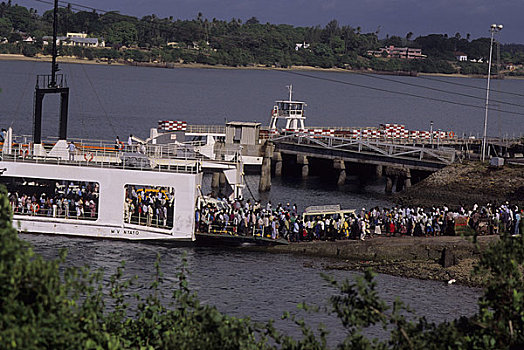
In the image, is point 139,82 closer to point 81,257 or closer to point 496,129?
point 496,129

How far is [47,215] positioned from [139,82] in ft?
474

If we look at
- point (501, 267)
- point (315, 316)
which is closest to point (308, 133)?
point (315, 316)

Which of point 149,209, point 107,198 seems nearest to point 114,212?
point 107,198

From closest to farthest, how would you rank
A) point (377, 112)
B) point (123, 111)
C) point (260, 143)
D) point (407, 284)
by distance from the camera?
point (407, 284) < point (260, 143) < point (123, 111) < point (377, 112)

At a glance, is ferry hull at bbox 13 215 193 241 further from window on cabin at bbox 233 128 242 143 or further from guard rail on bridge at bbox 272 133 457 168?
guard rail on bridge at bbox 272 133 457 168

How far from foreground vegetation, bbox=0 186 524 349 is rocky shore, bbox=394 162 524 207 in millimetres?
36372

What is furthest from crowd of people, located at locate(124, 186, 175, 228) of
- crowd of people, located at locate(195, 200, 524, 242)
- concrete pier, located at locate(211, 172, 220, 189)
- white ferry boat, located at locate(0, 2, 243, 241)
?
concrete pier, located at locate(211, 172, 220, 189)

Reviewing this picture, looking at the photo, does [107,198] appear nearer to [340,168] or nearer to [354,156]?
[340,168]

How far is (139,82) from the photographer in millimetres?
179750

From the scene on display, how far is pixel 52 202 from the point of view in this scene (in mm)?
37875

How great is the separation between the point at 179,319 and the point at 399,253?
795 inches

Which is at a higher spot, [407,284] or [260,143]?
[260,143]

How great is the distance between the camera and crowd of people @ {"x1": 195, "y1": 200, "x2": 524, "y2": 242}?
37625mm

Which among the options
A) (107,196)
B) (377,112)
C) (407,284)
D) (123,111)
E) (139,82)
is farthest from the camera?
(139,82)
